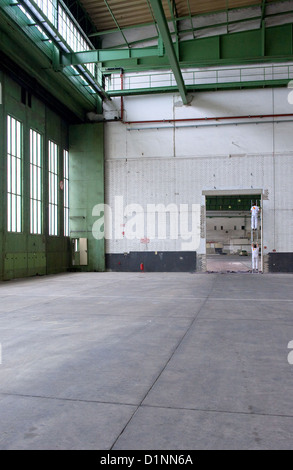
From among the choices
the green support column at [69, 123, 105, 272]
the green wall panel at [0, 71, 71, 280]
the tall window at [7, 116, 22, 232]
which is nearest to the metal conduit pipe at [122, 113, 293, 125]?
the green support column at [69, 123, 105, 272]

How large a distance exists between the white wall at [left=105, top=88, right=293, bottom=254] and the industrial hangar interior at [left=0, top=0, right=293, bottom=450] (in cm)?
8

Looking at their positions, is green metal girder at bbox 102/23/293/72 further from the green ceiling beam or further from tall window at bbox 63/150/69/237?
tall window at bbox 63/150/69/237

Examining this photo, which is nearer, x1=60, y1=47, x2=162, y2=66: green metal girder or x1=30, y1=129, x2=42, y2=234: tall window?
x1=60, y1=47, x2=162, y2=66: green metal girder

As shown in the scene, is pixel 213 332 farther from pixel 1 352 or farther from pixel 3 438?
pixel 3 438

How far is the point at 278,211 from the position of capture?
19938mm

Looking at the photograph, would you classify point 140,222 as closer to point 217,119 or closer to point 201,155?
point 201,155

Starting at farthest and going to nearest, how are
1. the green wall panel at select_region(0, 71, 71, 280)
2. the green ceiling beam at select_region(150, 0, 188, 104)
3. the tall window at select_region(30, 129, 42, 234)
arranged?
1. the tall window at select_region(30, 129, 42, 234)
2. the green wall panel at select_region(0, 71, 71, 280)
3. the green ceiling beam at select_region(150, 0, 188, 104)

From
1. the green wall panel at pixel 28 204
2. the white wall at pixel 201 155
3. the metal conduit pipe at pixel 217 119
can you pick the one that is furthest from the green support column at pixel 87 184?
the metal conduit pipe at pixel 217 119

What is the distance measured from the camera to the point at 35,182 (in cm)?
1825

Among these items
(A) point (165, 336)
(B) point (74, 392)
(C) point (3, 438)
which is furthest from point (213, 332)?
(C) point (3, 438)

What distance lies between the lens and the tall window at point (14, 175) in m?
16.1

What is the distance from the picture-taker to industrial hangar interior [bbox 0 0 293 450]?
10.3 feet

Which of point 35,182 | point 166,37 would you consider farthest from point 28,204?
point 166,37
